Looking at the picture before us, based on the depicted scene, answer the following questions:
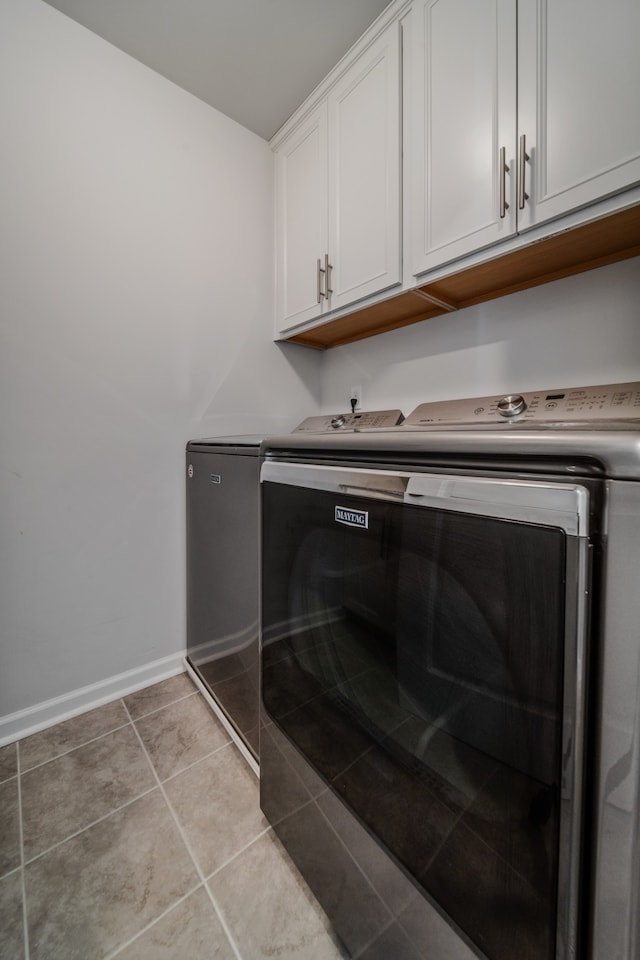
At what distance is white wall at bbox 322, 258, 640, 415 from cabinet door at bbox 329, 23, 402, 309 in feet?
1.14

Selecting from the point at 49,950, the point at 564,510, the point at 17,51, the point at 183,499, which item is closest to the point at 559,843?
the point at 564,510

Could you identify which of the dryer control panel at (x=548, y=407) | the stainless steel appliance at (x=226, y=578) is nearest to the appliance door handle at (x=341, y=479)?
the stainless steel appliance at (x=226, y=578)

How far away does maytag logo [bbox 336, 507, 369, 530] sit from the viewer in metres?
Result: 0.61

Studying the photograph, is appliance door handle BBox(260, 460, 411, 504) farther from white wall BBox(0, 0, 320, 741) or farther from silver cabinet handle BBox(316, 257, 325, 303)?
silver cabinet handle BBox(316, 257, 325, 303)

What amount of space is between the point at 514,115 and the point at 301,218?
939 mm

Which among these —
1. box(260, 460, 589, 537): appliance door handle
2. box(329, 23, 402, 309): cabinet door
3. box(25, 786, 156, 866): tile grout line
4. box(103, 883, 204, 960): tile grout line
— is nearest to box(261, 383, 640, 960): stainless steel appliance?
box(260, 460, 589, 537): appliance door handle

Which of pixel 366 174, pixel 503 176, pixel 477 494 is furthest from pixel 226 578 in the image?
pixel 366 174

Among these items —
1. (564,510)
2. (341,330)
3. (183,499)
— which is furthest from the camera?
(341,330)

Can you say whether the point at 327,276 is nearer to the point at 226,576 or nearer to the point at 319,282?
the point at 319,282

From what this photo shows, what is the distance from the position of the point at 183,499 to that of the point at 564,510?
1488 millimetres

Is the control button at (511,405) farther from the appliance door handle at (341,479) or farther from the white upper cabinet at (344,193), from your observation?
the appliance door handle at (341,479)

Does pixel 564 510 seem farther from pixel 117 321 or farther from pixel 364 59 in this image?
pixel 364 59

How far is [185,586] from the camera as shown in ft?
5.30

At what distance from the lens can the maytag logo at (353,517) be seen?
0.61 meters
